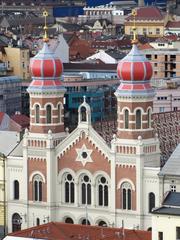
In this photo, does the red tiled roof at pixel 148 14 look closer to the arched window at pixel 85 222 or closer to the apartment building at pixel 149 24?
the apartment building at pixel 149 24

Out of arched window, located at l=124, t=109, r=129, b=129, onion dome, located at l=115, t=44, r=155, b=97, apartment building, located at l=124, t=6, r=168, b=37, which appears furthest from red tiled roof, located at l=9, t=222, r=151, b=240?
apartment building, located at l=124, t=6, r=168, b=37

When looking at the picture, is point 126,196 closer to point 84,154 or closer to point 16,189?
point 84,154

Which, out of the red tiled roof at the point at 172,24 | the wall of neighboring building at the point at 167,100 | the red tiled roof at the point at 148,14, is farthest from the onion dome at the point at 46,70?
the red tiled roof at the point at 148,14

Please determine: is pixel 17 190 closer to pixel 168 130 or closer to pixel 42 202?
pixel 42 202

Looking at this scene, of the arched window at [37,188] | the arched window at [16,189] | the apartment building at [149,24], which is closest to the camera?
the arched window at [37,188]

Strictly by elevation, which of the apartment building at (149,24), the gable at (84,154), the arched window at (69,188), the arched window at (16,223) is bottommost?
the apartment building at (149,24)

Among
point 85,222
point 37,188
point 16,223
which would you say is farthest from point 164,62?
point 85,222
